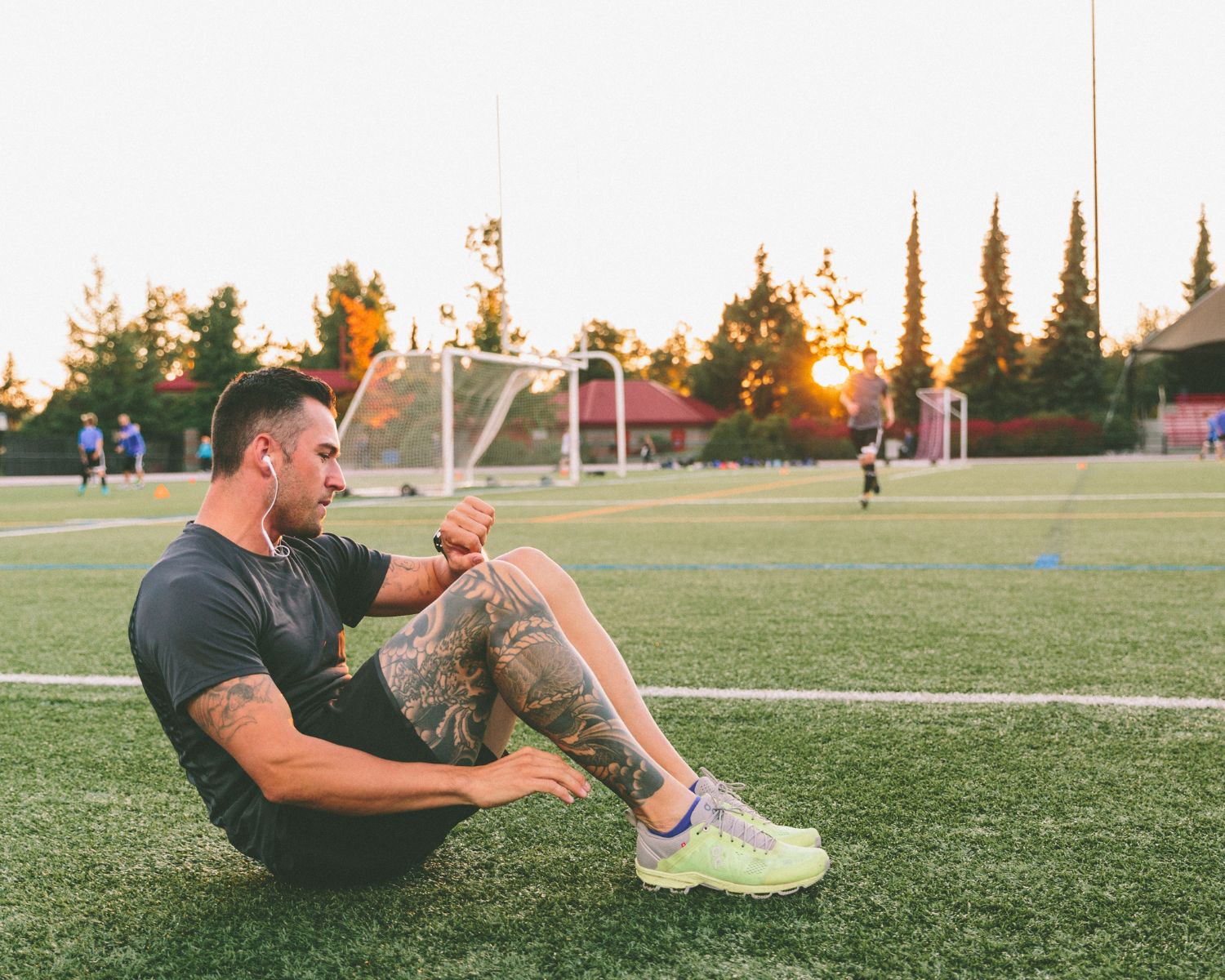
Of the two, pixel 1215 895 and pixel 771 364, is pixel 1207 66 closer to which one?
pixel 771 364

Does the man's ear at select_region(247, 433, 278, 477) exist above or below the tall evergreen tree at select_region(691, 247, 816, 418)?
below

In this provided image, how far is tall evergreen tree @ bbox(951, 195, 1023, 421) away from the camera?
67.7 meters

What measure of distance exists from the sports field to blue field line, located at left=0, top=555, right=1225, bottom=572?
30.9 inches

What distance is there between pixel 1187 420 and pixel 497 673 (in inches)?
2299

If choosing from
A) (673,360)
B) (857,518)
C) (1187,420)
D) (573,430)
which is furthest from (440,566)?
(673,360)

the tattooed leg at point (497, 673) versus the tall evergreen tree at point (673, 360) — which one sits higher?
the tall evergreen tree at point (673, 360)

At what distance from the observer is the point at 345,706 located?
211 centimetres

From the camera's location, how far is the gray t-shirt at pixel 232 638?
183 centimetres

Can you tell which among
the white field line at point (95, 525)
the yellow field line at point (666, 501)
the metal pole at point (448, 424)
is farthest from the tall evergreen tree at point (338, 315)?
the white field line at point (95, 525)

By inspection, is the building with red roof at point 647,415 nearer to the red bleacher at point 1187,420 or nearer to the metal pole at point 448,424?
the red bleacher at point 1187,420

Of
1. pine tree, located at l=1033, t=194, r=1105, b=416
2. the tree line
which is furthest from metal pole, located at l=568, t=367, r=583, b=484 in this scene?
pine tree, located at l=1033, t=194, r=1105, b=416

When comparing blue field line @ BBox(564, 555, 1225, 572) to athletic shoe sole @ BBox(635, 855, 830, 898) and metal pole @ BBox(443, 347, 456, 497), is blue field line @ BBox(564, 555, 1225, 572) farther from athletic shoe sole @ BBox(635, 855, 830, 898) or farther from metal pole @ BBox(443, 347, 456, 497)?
metal pole @ BBox(443, 347, 456, 497)

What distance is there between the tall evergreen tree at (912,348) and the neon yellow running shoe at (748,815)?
6978 centimetres

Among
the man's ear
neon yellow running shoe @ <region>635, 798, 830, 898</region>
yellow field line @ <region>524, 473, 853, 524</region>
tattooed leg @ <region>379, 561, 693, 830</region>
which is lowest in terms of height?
yellow field line @ <region>524, 473, 853, 524</region>
